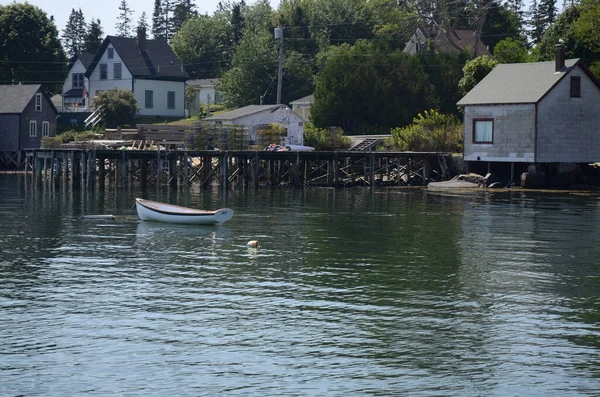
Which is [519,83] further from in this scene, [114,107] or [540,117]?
[114,107]

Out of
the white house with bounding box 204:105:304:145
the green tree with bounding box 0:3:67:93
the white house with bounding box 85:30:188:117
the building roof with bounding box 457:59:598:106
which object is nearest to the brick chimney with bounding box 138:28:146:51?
the white house with bounding box 85:30:188:117

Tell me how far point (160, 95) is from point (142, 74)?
3.49 m

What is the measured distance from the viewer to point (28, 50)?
109188mm

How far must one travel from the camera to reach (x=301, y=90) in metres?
108

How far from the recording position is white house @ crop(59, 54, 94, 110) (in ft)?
369

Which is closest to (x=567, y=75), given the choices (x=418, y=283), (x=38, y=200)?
(x=38, y=200)

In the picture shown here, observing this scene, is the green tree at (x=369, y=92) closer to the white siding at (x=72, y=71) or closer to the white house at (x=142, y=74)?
the white house at (x=142, y=74)

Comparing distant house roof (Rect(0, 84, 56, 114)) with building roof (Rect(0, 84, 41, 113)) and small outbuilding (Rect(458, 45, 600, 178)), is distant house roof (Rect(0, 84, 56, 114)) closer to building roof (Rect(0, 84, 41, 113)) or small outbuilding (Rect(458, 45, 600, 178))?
building roof (Rect(0, 84, 41, 113))

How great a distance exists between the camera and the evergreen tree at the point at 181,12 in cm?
18900

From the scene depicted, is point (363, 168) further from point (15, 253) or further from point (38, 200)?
point (15, 253)

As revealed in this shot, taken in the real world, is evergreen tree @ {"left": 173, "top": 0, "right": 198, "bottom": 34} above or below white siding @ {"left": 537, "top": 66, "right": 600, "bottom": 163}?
above

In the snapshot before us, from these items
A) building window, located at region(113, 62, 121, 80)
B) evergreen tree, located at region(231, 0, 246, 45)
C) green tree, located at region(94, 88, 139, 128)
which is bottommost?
green tree, located at region(94, 88, 139, 128)

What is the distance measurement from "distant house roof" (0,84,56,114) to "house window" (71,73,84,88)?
862 inches

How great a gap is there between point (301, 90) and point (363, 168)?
114ft
